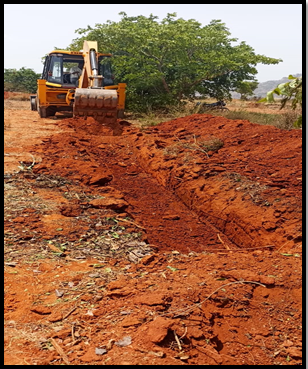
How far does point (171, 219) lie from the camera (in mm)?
6832

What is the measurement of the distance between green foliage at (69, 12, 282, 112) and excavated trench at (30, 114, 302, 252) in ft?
17.1

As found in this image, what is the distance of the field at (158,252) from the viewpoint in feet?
10.3

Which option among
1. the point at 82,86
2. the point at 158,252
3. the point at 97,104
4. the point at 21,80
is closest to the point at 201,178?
the point at 158,252

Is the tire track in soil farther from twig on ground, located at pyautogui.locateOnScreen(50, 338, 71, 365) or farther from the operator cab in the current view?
the operator cab

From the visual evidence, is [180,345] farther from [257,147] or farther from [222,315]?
[257,147]

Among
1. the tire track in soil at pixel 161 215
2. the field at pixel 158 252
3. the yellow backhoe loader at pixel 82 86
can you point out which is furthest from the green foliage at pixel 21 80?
the tire track in soil at pixel 161 215

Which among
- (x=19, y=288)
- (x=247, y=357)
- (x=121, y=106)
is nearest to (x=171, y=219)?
(x=19, y=288)

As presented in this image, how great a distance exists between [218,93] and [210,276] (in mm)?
14526

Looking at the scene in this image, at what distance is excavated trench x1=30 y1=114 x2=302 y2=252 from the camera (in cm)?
603

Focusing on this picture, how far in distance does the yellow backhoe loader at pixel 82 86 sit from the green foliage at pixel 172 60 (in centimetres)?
136

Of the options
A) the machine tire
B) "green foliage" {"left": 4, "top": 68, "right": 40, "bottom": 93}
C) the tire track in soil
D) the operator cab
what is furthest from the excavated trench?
"green foliage" {"left": 4, "top": 68, "right": 40, "bottom": 93}

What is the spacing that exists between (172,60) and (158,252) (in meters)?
12.5

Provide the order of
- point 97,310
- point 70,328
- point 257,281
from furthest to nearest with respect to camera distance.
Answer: point 257,281
point 97,310
point 70,328

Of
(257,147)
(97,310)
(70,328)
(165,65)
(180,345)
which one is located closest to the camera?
(180,345)
